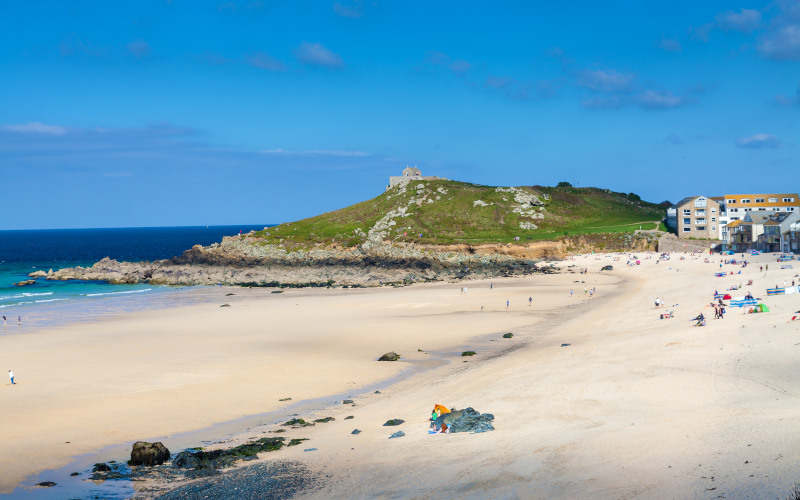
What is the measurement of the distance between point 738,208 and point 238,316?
80811mm

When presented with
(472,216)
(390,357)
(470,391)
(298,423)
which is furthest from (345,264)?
(298,423)

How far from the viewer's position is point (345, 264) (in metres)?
85.6

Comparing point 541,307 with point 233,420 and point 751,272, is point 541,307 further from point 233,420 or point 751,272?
point 233,420

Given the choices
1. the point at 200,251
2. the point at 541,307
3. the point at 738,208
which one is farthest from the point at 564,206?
the point at 541,307

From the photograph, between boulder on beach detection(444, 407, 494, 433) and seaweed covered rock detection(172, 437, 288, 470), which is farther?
boulder on beach detection(444, 407, 494, 433)

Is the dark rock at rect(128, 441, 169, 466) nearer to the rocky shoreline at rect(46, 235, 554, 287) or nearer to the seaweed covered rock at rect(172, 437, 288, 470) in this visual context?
the seaweed covered rock at rect(172, 437, 288, 470)

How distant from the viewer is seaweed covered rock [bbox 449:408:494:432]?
716 inches

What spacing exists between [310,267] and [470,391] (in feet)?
204

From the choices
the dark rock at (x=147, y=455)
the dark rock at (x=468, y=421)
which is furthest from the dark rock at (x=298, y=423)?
the dark rock at (x=468, y=421)

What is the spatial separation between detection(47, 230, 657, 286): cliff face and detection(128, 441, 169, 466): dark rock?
54.1 m

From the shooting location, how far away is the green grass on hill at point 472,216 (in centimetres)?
10394

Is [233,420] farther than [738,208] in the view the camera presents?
No

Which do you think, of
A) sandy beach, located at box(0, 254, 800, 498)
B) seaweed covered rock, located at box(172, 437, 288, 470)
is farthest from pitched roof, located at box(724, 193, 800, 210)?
seaweed covered rock, located at box(172, 437, 288, 470)

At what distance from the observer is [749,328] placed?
88.0 ft
